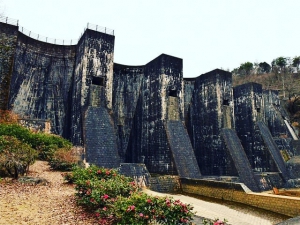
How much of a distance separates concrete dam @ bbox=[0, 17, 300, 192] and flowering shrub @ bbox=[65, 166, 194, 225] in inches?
203

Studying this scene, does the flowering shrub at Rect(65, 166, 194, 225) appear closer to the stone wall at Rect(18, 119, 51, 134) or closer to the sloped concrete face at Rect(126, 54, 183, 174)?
the stone wall at Rect(18, 119, 51, 134)

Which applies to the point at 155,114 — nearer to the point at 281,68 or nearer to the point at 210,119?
the point at 210,119

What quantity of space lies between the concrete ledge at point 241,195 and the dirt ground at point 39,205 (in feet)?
18.8

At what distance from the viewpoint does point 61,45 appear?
1555cm

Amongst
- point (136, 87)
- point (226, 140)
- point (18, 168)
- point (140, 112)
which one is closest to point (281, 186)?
point (226, 140)

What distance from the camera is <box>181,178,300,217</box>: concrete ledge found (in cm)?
729

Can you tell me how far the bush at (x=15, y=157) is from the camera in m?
7.17

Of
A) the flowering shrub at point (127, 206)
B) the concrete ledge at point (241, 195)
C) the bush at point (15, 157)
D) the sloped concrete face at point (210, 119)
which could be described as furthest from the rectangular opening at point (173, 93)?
the flowering shrub at point (127, 206)

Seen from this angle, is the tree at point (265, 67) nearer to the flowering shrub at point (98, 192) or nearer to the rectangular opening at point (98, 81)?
the rectangular opening at point (98, 81)

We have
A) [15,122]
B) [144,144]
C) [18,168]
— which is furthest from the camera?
[144,144]

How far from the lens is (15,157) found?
733cm

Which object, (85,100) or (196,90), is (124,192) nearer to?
(85,100)

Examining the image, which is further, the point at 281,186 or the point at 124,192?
the point at 281,186

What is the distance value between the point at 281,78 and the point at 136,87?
113 feet
